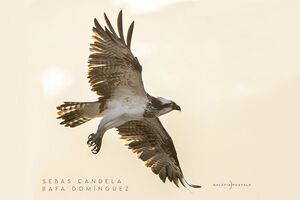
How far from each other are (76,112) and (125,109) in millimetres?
161

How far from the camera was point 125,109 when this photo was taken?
1.84m

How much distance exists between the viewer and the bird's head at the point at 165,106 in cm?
186

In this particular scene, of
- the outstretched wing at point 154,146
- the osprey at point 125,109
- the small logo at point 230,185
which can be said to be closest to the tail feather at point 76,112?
the osprey at point 125,109

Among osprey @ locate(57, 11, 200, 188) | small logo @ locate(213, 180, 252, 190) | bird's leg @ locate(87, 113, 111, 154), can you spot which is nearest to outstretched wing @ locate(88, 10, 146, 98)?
osprey @ locate(57, 11, 200, 188)

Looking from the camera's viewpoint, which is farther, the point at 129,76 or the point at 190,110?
the point at 190,110

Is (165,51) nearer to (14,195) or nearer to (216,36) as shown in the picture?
(216,36)

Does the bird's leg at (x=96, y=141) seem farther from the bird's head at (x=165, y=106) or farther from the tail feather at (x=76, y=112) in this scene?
the bird's head at (x=165, y=106)

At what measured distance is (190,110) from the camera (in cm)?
191

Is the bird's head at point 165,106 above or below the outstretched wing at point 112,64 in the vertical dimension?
below

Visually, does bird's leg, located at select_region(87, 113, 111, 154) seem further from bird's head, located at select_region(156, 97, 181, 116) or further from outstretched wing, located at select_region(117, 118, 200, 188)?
bird's head, located at select_region(156, 97, 181, 116)

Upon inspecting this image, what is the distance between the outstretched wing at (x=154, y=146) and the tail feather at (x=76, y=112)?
0.33 ft

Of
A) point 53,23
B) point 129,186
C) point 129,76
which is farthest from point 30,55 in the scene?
point 129,186

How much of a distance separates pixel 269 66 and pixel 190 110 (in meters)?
0.30

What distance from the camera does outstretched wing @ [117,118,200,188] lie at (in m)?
1.88
